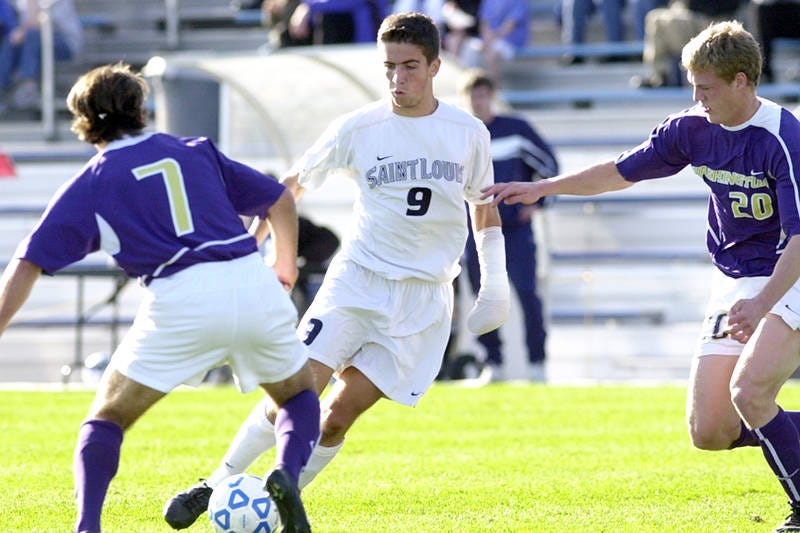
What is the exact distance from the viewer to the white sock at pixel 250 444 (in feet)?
20.6

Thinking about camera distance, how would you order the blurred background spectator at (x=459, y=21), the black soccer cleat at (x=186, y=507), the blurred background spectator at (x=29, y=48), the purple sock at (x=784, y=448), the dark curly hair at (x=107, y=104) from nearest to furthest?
the dark curly hair at (x=107, y=104) → the black soccer cleat at (x=186, y=507) → the purple sock at (x=784, y=448) → the blurred background spectator at (x=459, y=21) → the blurred background spectator at (x=29, y=48)

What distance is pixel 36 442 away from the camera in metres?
9.57

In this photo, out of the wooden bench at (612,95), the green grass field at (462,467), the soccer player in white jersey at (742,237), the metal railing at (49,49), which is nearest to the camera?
the soccer player in white jersey at (742,237)

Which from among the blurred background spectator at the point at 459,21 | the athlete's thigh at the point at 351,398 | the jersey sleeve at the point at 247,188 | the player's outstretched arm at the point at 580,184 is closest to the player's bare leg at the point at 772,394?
the player's outstretched arm at the point at 580,184

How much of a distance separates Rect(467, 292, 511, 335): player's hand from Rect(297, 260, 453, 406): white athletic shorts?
261 mm

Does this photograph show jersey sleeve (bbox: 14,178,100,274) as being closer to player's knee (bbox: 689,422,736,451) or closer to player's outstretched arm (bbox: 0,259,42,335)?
player's outstretched arm (bbox: 0,259,42,335)

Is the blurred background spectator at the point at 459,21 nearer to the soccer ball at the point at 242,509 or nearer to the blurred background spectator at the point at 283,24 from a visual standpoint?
the blurred background spectator at the point at 283,24

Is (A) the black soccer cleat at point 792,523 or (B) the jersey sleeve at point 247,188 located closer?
(B) the jersey sleeve at point 247,188

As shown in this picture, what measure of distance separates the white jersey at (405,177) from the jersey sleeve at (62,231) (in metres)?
1.44

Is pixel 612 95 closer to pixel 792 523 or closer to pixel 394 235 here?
pixel 394 235

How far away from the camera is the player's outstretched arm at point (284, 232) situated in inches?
228

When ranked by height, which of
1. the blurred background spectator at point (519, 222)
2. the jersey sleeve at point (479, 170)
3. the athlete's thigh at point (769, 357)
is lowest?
the blurred background spectator at point (519, 222)

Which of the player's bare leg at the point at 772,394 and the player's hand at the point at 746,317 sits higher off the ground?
the player's hand at the point at 746,317

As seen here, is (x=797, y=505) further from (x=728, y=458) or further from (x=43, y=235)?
(x=43, y=235)
